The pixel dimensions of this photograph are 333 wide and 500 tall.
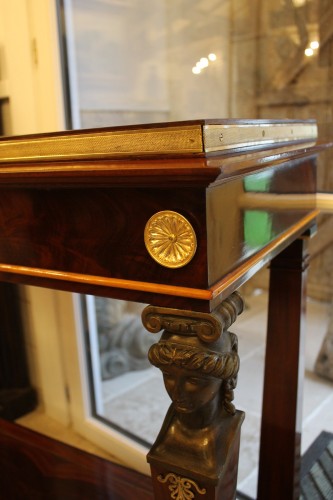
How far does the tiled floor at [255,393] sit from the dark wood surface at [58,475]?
45 centimetres

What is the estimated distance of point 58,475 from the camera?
1.17 metres

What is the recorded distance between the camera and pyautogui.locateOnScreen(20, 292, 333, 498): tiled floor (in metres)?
1.47

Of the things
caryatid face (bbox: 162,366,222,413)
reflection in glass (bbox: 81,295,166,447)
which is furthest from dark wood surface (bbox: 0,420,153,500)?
caryatid face (bbox: 162,366,222,413)

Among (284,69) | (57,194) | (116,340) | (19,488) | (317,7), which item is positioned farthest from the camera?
(116,340)

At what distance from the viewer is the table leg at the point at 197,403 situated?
0.55 metres

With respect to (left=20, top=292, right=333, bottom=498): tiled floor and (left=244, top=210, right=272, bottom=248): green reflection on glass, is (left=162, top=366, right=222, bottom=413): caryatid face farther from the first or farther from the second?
(left=20, top=292, right=333, bottom=498): tiled floor

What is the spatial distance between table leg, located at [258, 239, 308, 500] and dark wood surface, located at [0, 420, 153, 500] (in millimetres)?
311

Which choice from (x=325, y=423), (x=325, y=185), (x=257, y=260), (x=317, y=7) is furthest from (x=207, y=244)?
(x=325, y=423)

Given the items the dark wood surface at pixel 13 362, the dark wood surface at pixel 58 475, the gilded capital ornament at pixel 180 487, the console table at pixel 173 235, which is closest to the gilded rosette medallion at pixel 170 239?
the console table at pixel 173 235

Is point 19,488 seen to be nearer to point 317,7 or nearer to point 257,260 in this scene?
point 257,260

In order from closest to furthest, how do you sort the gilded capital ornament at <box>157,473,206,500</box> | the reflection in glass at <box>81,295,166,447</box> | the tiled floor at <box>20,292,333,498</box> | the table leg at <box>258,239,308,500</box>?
the gilded capital ornament at <box>157,473,206,500</box> < the table leg at <box>258,239,308,500</box> < the tiled floor at <box>20,292,333,498</box> < the reflection in glass at <box>81,295,166,447</box>

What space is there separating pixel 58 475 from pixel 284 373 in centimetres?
64

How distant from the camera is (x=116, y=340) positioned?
6.33 ft

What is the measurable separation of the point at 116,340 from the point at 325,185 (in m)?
1.08
